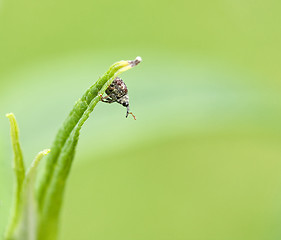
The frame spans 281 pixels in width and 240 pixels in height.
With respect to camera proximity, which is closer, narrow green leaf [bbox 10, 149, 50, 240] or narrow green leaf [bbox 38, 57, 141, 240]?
narrow green leaf [bbox 38, 57, 141, 240]

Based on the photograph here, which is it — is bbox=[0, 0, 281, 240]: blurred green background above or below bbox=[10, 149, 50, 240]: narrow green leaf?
above

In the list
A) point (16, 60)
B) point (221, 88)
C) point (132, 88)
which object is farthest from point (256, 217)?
point (16, 60)

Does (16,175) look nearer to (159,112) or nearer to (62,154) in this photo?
(62,154)

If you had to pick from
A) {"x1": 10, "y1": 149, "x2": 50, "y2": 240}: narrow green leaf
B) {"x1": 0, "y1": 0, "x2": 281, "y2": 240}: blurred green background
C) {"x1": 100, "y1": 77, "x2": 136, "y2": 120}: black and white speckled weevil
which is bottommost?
{"x1": 10, "y1": 149, "x2": 50, "y2": 240}: narrow green leaf

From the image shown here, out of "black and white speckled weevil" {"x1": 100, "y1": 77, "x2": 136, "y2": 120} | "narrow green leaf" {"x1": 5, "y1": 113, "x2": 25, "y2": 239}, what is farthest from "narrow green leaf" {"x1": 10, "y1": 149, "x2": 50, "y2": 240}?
"black and white speckled weevil" {"x1": 100, "y1": 77, "x2": 136, "y2": 120}

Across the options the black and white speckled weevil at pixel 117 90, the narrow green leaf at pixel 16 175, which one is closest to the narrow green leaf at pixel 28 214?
the narrow green leaf at pixel 16 175

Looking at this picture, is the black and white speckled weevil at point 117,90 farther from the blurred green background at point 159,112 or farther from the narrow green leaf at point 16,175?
the blurred green background at point 159,112

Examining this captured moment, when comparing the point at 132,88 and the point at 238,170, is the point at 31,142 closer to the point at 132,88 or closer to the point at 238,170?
the point at 132,88

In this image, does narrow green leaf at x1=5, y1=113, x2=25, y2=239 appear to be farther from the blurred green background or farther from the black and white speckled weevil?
the black and white speckled weevil
